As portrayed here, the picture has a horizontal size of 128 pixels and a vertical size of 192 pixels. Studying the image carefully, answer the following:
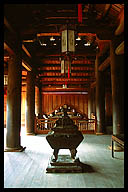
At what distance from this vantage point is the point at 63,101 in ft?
51.4

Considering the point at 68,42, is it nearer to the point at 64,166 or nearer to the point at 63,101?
the point at 64,166

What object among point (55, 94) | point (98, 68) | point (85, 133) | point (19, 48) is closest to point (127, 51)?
point (19, 48)

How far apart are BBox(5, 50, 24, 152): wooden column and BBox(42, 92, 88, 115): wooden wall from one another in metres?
9.84

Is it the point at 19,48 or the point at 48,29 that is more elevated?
the point at 48,29

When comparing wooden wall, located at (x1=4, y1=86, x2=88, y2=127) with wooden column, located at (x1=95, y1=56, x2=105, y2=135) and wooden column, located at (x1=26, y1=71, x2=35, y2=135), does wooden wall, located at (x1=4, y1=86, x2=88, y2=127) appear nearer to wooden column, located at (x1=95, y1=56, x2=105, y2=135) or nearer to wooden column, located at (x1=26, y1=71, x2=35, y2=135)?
wooden column, located at (x1=95, y1=56, x2=105, y2=135)

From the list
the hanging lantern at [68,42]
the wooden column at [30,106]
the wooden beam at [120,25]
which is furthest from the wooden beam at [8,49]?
the wooden column at [30,106]

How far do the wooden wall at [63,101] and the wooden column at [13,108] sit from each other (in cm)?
984

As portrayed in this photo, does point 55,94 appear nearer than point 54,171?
No

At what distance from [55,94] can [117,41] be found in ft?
33.8

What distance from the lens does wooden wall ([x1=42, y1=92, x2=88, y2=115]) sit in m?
15.6

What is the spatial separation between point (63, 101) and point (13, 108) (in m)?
10.2

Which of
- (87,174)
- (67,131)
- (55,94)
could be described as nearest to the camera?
(87,174)

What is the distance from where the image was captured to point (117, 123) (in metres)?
5.64
